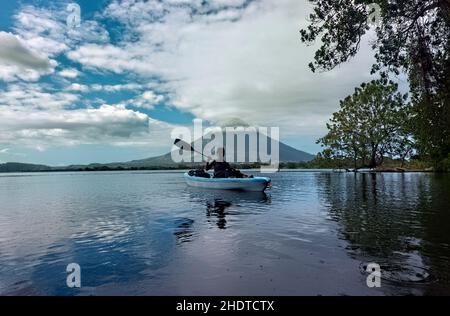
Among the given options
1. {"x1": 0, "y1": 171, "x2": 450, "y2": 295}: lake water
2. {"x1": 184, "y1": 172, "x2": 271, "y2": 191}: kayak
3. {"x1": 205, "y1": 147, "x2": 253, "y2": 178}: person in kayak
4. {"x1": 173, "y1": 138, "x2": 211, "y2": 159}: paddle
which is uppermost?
{"x1": 173, "y1": 138, "x2": 211, "y2": 159}: paddle

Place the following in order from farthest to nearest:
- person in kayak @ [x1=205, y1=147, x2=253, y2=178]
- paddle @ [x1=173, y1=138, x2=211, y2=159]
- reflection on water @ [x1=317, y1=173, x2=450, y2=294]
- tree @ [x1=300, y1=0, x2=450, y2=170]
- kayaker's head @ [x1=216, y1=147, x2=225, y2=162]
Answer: paddle @ [x1=173, y1=138, x2=211, y2=159], person in kayak @ [x1=205, y1=147, x2=253, y2=178], kayaker's head @ [x1=216, y1=147, x2=225, y2=162], tree @ [x1=300, y1=0, x2=450, y2=170], reflection on water @ [x1=317, y1=173, x2=450, y2=294]

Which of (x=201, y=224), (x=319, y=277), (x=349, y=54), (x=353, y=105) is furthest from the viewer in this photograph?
(x=353, y=105)

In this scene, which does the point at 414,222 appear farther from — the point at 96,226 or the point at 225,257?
the point at 96,226

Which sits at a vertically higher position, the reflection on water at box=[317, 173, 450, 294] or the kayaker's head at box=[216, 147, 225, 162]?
the kayaker's head at box=[216, 147, 225, 162]

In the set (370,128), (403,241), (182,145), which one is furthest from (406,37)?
(370,128)

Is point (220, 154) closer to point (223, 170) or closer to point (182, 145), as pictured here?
point (223, 170)

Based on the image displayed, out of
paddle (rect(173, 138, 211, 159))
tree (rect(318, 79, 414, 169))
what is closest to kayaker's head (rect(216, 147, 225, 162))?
paddle (rect(173, 138, 211, 159))

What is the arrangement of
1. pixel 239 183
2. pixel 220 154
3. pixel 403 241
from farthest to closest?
pixel 220 154 < pixel 239 183 < pixel 403 241

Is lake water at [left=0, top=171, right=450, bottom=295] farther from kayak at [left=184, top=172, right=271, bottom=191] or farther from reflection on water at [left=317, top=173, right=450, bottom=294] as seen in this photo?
kayak at [left=184, top=172, right=271, bottom=191]

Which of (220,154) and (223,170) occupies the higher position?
(220,154)
